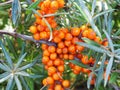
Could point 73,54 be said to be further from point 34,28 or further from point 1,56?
point 1,56

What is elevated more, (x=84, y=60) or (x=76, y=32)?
(x=76, y=32)

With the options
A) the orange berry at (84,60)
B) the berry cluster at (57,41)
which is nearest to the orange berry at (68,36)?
the berry cluster at (57,41)

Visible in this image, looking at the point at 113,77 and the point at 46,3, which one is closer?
the point at 46,3

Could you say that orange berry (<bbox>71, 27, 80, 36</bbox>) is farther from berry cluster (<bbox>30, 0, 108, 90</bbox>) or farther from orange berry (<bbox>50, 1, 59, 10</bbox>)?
orange berry (<bbox>50, 1, 59, 10</bbox>)

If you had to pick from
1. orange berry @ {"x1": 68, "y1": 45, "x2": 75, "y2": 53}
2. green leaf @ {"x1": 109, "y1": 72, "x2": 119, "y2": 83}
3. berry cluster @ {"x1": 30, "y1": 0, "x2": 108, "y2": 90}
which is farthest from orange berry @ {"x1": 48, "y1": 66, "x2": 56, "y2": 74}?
green leaf @ {"x1": 109, "y1": 72, "x2": 119, "y2": 83}

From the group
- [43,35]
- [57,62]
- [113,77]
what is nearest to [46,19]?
[43,35]

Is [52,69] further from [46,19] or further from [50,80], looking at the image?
[46,19]

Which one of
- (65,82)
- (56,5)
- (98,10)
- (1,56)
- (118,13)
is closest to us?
(56,5)

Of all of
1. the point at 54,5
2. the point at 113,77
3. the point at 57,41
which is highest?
the point at 54,5

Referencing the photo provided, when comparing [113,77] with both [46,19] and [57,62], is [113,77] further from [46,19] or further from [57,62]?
[46,19]

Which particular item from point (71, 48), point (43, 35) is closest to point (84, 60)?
point (71, 48)

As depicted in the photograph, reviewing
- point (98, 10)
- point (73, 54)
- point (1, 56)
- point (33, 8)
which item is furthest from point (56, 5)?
point (1, 56)
